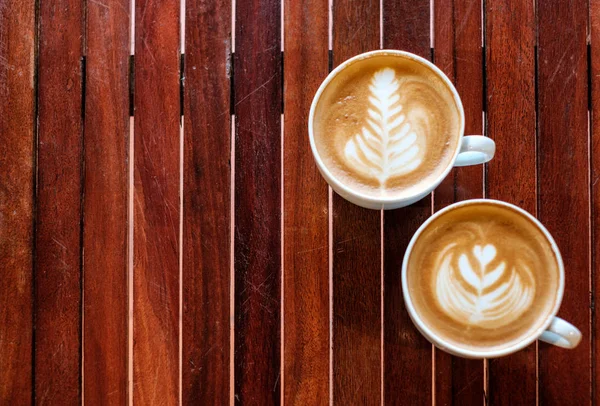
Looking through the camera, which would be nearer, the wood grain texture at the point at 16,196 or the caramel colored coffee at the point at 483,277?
the caramel colored coffee at the point at 483,277

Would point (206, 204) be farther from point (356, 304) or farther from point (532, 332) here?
point (532, 332)

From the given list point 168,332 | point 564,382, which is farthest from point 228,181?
point 564,382

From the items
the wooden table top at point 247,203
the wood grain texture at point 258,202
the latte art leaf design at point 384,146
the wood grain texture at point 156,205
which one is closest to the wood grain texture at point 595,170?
the wooden table top at point 247,203

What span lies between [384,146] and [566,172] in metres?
0.27

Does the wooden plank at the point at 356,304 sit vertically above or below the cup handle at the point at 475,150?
below

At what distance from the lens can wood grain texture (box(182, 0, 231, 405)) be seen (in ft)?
2.39

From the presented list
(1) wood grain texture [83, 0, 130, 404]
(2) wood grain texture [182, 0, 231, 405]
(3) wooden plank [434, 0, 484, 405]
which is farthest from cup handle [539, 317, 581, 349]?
(1) wood grain texture [83, 0, 130, 404]

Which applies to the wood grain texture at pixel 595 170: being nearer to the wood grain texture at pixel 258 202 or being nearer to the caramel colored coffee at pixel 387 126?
the caramel colored coffee at pixel 387 126

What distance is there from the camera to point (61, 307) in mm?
742

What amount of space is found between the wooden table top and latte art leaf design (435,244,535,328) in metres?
0.09

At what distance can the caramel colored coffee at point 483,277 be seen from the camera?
63 centimetres

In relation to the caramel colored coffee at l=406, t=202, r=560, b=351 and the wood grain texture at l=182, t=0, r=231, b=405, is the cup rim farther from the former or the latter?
the wood grain texture at l=182, t=0, r=231, b=405

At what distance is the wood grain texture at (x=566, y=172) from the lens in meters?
0.71

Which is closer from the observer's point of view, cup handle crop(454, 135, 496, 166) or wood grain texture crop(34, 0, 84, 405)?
cup handle crop(454, 135, 496, 166)
